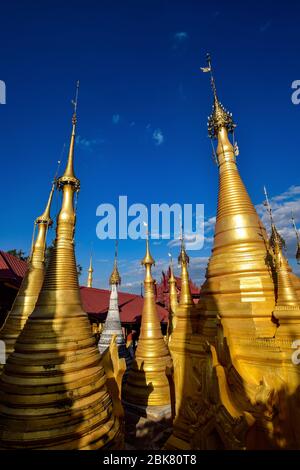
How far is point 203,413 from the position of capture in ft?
21.3

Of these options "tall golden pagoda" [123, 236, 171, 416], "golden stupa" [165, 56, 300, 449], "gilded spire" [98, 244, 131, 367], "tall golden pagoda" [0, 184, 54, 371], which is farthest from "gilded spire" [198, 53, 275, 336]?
"gilded spire" [98, 244, 131, 367]

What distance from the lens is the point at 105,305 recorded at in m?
23.2

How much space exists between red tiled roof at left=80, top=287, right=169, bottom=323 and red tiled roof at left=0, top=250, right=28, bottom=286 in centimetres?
616

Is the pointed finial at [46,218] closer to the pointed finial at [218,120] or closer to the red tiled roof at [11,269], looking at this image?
the red tiled roof at [11,269]

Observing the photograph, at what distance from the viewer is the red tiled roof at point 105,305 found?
862 inches

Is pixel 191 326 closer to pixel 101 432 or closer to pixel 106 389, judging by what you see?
pixel 106 389

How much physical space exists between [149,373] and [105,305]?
11300mm

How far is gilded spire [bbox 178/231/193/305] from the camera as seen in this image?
33.0 feet

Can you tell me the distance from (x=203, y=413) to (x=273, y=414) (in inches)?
71.6

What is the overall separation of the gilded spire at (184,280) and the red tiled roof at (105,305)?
12013 mm

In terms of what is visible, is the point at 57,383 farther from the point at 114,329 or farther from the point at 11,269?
the point at 11,269

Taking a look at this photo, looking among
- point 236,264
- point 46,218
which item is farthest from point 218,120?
point 46,218

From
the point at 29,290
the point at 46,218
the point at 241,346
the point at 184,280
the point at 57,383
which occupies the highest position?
the point at 46,218
